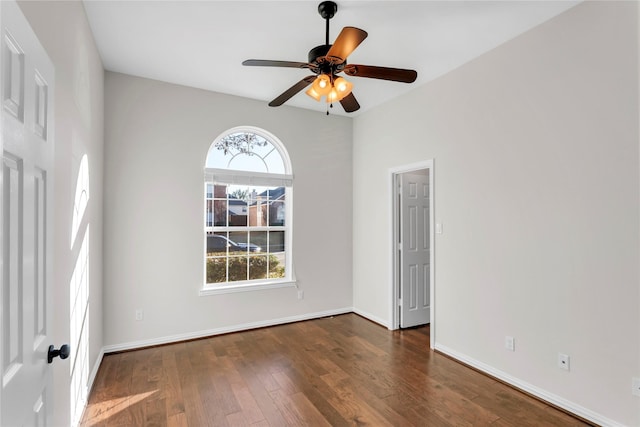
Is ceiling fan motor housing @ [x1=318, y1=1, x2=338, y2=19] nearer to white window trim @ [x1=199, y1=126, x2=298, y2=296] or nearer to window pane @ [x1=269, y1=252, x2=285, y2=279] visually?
white window trim @ [x1=199, y1=126, x2=298, y2=296]

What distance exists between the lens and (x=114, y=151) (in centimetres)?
349

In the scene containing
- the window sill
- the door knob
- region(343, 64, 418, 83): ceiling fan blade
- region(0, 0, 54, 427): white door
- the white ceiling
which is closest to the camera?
region(0, 0, 54, 427): white door

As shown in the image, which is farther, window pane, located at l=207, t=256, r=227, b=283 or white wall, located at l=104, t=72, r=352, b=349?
window pane, located at l=207, t=256, r=227, b=283

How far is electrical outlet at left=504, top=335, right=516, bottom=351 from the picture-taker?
9.32ft

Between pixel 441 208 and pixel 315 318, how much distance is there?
89.4 inches

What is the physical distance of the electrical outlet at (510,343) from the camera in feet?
9.32

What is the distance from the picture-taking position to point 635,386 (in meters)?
2.14

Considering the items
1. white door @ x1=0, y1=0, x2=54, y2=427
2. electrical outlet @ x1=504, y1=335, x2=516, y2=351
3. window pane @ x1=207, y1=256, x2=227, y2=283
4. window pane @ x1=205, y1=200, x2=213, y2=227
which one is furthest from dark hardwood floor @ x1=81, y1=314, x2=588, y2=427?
white door @ x1=0, y1=0, x2=54, y2=427

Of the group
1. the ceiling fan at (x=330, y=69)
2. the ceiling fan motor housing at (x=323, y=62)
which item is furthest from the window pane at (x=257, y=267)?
the ceiling fan motor housing at (x=323, y=62)

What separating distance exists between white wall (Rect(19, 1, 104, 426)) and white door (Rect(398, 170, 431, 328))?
3.26 metres

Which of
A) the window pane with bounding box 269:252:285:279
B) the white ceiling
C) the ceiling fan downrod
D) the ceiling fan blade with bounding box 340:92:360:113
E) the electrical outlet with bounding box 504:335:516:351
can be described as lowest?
the electrical outlet with bounding box 504:335:516:351

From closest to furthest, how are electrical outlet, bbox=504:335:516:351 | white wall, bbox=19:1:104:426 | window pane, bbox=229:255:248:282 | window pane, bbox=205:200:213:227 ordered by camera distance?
1. white wall, bbox=19:1:104:426
2. electrical outlet, bbox=504:335:516:351
3. window pane, bbox=205:200:213:227
4. window pane, bbox=229:255:248:282

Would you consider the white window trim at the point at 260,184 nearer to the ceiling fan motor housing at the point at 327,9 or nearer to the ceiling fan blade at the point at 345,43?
the ceiling fan motor housing at the point at 327,9

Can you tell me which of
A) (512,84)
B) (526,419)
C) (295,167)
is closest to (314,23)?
(512,84)
